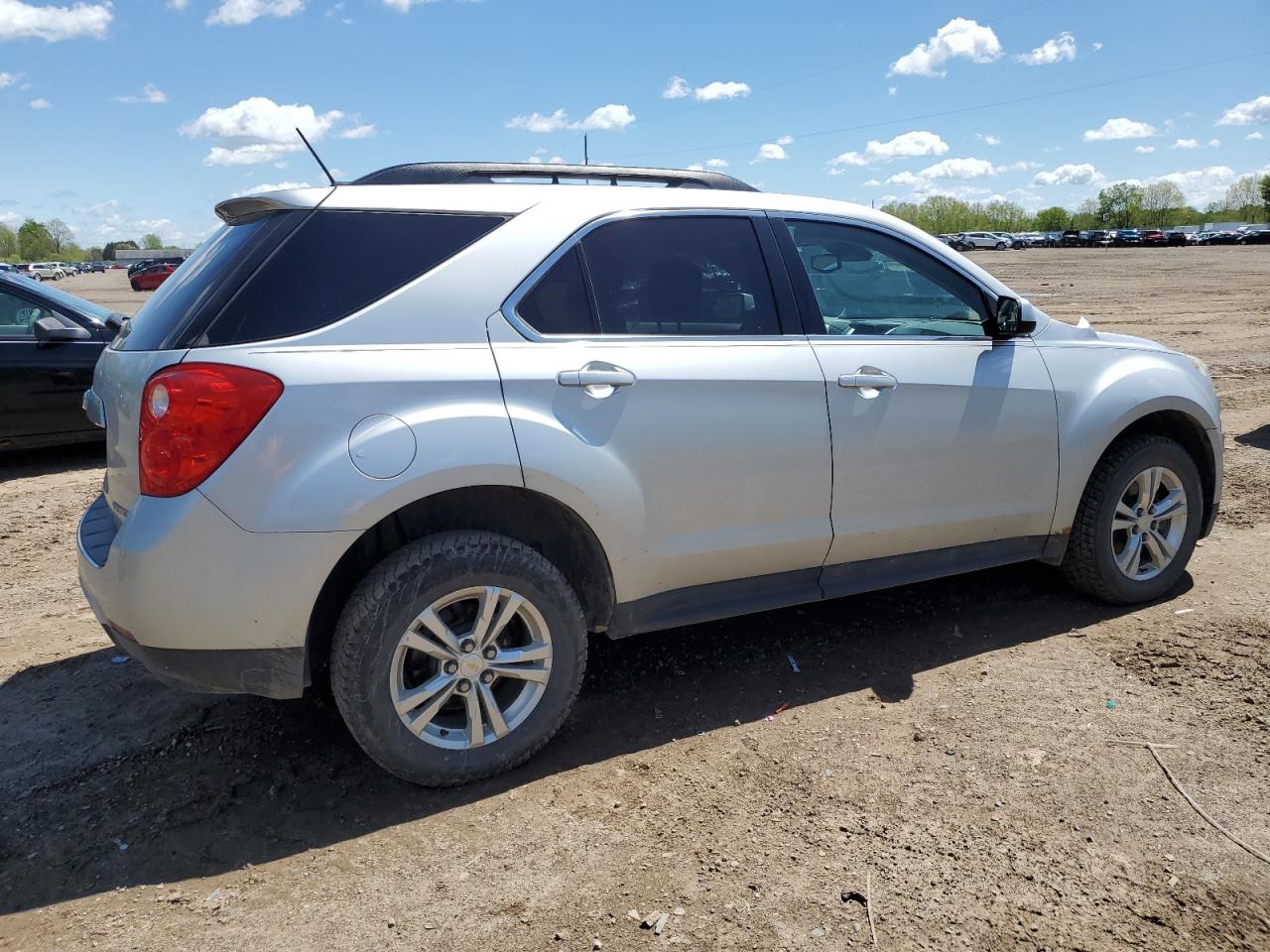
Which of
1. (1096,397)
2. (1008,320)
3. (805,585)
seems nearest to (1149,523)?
(1096,397)

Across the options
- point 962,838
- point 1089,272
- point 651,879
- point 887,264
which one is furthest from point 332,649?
point 1089,272

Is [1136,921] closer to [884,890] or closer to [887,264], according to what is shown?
[884,890]

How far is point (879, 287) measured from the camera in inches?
160

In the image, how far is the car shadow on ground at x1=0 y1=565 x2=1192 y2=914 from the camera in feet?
9.60

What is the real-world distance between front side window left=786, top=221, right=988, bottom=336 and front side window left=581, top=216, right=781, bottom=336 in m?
0.24

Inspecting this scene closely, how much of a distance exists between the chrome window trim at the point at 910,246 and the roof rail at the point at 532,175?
0.27m

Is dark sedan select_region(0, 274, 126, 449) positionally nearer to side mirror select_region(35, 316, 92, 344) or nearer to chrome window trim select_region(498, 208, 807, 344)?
side mirror select_region(35, 316, 92, 344)

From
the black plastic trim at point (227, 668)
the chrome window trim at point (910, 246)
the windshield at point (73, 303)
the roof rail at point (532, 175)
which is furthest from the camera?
the windshield at point (73, 303)

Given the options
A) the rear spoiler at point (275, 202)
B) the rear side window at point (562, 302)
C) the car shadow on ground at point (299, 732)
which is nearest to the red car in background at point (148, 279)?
the car shadow on ground at point (299, 732)

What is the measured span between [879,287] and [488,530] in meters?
1.98

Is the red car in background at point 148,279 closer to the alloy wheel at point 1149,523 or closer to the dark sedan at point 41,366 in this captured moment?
the dark sedan at point 41,366

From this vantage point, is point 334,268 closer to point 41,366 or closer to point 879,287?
point 879,287

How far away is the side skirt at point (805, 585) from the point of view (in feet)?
11.3

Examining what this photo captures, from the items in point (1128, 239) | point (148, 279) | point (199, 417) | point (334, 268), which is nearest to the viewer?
point (199, 417)
